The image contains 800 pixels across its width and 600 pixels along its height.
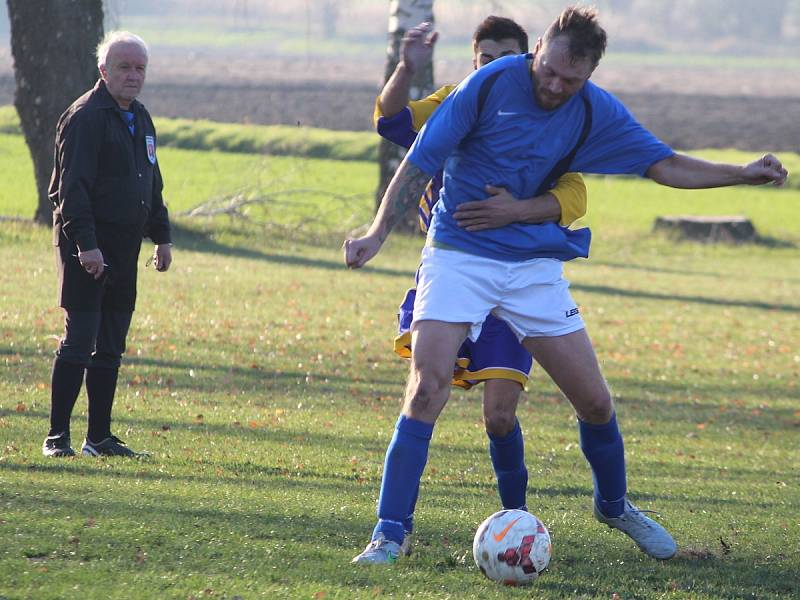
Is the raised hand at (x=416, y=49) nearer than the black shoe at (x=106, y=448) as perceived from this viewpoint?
Yes

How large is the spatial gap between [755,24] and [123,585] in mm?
121389

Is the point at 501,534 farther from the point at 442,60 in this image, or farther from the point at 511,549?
the point at 442,60

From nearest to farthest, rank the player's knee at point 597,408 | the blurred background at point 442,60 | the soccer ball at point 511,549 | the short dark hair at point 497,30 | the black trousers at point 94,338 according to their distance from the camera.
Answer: the soccer ball at point 511,549 → the player's knee at point 597,408 → the short dark hair at point 497,30 → the black trousers at point 94,338 → the blurred background at point 442,60

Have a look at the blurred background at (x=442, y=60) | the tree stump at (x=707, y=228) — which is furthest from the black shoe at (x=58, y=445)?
the tree stump at (x=707, y=228)

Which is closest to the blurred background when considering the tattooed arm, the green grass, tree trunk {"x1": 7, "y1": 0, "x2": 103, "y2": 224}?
the green grass

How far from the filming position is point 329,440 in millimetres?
8992

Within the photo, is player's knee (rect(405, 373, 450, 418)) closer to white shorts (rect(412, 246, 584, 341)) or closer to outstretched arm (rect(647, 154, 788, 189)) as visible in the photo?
white shorts (rect(412, 246, 584, 341))

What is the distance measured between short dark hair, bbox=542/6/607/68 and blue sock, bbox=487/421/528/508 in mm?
1795

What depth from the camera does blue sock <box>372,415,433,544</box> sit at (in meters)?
5.39

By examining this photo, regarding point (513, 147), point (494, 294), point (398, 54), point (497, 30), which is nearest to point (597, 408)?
point (494, 294)

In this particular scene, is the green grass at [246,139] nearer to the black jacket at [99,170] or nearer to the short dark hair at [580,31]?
the black jacket at [99,170]

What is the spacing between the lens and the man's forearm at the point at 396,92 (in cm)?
579

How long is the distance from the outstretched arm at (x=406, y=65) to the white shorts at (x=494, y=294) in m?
0.73

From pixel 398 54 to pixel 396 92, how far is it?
1679 centimetres
